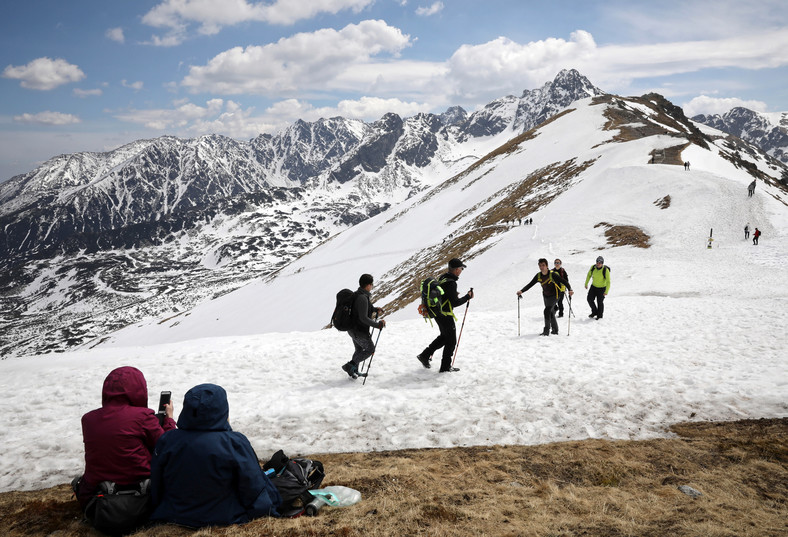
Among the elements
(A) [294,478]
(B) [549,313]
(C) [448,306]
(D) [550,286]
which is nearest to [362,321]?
(C) [448,306]

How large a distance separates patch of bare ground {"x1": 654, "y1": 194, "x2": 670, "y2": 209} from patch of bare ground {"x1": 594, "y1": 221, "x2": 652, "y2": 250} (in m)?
5.84

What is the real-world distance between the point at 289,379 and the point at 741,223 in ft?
131

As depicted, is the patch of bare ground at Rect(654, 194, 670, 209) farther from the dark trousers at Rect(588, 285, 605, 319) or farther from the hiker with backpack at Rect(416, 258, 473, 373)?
the hiker with backpack at Rect(416, 258, 473, 373)

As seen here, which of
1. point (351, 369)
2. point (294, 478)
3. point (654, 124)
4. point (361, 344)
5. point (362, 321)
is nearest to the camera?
point (294, 478)

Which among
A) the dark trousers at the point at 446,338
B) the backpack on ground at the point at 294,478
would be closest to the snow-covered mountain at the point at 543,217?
the dark trousers at the point at 446,338

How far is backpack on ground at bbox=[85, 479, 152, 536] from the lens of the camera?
505 cm

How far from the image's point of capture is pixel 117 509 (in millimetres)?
5098

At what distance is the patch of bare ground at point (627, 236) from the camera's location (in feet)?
114

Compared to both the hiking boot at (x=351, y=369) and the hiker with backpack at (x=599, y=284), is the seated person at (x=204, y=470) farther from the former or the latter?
the hiker with backpack at (x=599, y=284)

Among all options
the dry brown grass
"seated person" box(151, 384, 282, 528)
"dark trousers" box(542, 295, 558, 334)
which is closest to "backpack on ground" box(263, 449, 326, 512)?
the dry brown grass

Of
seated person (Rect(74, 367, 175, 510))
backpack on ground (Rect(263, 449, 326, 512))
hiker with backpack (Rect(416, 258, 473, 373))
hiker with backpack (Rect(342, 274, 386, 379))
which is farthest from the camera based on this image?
hiker with backpack (Rect(416, 258, 473, 373))

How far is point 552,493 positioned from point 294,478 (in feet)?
12.9

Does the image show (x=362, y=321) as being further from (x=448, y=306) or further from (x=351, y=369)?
(x=448, y=306)

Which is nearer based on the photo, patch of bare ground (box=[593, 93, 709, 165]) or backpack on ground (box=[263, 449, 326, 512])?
backpack on ground (box=[263, 449, 326, 512])
